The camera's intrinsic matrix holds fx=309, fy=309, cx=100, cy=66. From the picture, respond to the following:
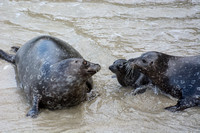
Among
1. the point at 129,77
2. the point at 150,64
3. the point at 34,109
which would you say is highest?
the point at 150,64

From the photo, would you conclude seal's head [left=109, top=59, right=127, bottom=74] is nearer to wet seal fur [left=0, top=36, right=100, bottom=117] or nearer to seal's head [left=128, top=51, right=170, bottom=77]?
seal's head [left=128, top=51, right=170, bottom=77]

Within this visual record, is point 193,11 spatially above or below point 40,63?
above

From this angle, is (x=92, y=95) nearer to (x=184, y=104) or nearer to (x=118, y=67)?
(x=118, y=67)

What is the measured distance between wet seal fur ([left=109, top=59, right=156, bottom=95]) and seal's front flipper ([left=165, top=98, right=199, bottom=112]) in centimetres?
76

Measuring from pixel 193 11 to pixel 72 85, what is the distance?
568 centimetres

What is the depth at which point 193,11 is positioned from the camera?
9039mm

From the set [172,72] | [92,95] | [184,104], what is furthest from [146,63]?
[92,95]

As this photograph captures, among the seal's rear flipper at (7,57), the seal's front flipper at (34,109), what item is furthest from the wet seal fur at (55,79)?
the seal's rear flipper at (7,57)

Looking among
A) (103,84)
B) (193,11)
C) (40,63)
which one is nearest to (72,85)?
(40,63)

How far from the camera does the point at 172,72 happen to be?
17.8 feet

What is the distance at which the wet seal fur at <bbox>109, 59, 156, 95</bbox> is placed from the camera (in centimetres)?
563

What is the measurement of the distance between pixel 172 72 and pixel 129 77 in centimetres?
82

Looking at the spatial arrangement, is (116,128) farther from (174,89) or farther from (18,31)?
(18,31)

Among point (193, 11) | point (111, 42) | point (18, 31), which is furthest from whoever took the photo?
point (193, 11)
